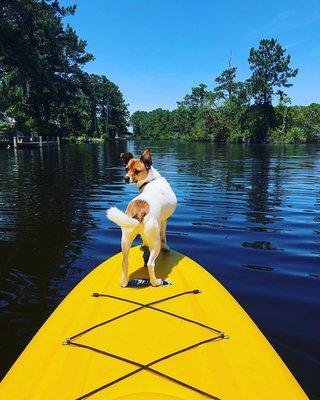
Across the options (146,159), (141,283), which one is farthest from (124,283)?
(146,159)

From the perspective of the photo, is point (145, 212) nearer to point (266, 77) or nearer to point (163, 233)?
point (163, 233)

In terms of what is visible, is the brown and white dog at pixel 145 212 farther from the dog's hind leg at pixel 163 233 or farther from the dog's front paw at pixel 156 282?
the dog's hind leg at pixel 163 233

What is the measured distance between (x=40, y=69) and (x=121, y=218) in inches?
2008

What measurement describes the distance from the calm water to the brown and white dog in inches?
71.9

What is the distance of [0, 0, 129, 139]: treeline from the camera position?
46719 millimetres

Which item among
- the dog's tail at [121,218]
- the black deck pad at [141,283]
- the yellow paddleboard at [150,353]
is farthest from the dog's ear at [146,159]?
the yellow paddleboard at [150,353]

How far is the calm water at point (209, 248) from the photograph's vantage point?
5.25 m

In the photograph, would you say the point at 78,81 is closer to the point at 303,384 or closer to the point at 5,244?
the point at 5,244

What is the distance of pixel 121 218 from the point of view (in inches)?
174

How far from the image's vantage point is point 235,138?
303 feet

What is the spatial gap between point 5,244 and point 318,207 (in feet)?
31.5

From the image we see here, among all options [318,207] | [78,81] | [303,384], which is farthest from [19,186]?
[78,81]

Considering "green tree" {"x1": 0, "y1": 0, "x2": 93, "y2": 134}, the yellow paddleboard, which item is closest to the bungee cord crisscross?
the yellow paddleboard

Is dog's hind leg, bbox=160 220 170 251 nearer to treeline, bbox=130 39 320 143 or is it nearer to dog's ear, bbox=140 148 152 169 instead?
dog's ear, bbox=140 148 152 169
